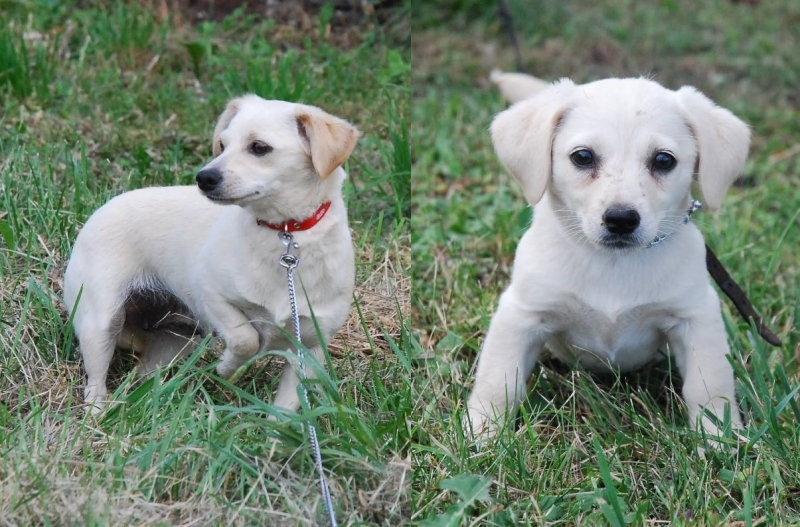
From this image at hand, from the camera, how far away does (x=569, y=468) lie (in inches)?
119

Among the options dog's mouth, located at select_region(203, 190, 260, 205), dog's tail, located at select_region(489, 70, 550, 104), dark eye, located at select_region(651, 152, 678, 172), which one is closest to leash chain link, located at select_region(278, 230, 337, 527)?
dog's mouth, located at select_region(203, 190, 260, 205)

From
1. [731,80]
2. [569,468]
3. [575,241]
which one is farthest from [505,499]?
[731,80]

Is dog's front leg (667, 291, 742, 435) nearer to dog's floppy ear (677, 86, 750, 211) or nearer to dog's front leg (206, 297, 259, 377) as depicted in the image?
dog's floppy ear (677, 86, 750, 211)

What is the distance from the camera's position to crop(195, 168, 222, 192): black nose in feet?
9.00

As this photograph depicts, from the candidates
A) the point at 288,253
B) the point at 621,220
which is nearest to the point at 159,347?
the point at 288,253

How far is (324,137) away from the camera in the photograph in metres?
2.89

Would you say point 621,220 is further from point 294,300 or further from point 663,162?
point 294,300

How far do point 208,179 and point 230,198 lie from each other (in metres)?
0.08

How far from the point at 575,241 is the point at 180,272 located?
1.28 metres

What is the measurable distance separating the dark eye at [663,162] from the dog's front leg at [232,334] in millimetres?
1340

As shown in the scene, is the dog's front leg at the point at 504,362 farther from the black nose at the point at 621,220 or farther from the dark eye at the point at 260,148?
the dark eye at the point at 260,148

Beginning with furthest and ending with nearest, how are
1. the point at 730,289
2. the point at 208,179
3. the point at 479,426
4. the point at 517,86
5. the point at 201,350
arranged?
the point at 517,86 → the point at 730,289 → the point at 479,426 → the point at 201,350 → the point at 208,179

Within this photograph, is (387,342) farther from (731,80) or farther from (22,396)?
(731,80)

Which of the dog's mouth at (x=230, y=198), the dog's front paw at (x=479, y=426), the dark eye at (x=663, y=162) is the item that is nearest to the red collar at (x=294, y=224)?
the dog's mouth at (x=230, y=198)
